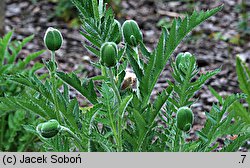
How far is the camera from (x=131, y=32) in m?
1.66

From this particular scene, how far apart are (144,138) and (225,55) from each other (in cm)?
242

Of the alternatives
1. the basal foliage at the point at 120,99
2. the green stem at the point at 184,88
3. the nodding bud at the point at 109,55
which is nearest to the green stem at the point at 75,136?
→ the basal foliage at the point at 120,99

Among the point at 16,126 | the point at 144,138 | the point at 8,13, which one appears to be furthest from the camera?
the point at 8,13

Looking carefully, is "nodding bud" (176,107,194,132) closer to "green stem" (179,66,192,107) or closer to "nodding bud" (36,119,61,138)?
"green stem" (179,66,192,107)

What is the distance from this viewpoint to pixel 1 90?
8.09 feet

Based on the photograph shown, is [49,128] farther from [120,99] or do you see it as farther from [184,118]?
[184,118]

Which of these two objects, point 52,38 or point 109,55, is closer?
point 109,55

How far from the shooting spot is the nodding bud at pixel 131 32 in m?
1.65

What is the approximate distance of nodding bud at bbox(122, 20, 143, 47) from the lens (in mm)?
1652

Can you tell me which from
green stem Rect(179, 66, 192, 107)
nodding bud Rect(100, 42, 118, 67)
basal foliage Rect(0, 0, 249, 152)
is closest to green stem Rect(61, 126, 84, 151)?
basal foliage Rect(0, 0, 249, 152)

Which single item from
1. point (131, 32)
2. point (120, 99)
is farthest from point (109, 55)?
point (131, 32)

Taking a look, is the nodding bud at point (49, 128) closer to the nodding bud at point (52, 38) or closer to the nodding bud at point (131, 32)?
the nodding bud at point (52, 38)
